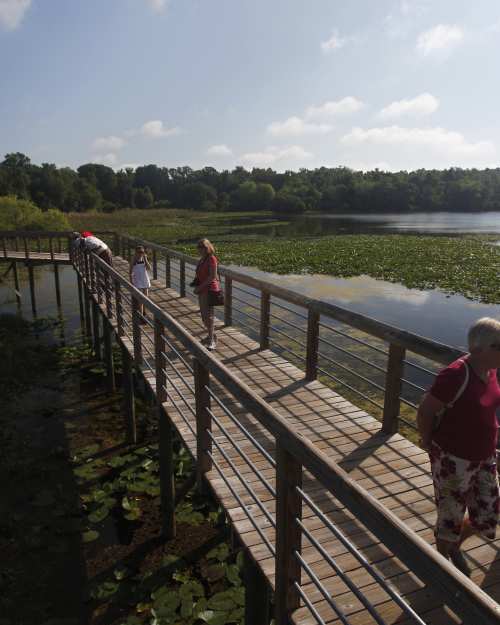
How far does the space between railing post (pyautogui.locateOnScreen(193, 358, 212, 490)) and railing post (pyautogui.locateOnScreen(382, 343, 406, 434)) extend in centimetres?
167

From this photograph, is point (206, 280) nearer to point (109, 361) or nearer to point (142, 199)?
point (109, 361)

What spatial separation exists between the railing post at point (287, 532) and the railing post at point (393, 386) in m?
2.11

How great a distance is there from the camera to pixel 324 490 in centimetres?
367

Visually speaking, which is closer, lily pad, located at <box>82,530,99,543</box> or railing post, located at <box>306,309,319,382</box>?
railing post, located at <box>306,309,319,382</box>

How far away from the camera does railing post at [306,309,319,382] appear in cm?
561

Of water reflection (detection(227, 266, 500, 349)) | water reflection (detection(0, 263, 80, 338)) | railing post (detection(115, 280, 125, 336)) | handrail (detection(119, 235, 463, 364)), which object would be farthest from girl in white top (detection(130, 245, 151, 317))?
water reflection (detection(227, 266, 500, 349))

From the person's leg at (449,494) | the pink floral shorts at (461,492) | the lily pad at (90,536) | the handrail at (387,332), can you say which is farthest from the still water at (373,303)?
the person's leg at (449,494)

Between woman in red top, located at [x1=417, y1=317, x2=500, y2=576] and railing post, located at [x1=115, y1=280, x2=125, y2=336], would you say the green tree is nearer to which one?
railing post, located at [x1=115, y1=280, x2=125, y2=336]

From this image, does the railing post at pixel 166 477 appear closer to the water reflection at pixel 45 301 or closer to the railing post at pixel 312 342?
the railing post at pixel 312 342

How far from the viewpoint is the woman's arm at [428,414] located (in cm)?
253

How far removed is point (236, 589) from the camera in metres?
5.31

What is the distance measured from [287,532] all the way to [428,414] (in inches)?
38.3

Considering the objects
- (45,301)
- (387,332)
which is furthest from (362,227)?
(387,332)

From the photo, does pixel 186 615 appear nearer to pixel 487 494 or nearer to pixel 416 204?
pixel 487 494
